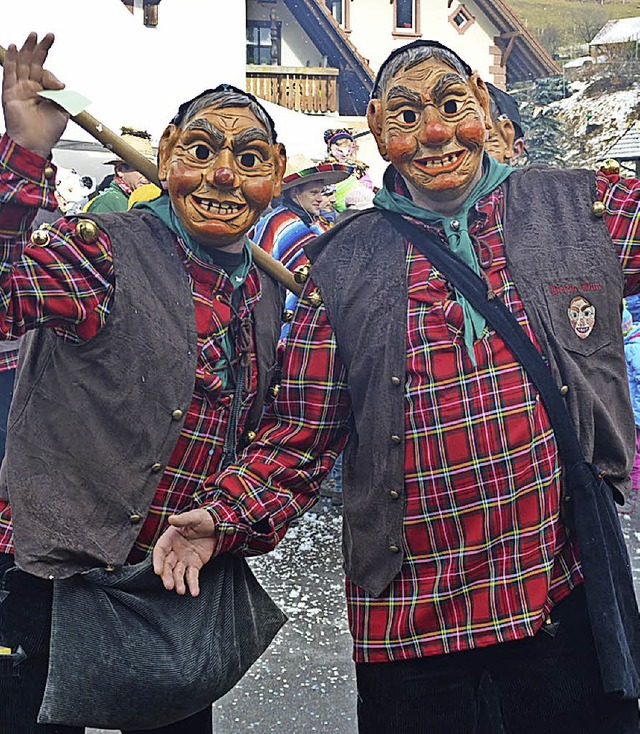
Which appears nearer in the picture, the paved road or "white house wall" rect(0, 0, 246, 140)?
the paved road

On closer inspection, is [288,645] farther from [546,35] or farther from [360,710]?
[546,35]

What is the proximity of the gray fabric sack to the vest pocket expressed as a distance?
0.98 meters

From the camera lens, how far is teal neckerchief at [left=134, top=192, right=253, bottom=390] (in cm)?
231

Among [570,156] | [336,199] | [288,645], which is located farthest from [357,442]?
[570,156]

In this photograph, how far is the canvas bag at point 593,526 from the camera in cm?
201

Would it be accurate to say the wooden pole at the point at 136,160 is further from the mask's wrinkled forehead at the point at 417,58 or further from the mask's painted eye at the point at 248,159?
the mask's wrinkled forehead at the point at 417,58

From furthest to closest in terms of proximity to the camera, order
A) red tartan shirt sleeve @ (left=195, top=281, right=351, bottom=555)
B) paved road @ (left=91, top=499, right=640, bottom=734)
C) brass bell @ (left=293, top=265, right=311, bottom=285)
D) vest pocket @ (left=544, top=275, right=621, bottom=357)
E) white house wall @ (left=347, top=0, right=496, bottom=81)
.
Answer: white house wall @ (left=347, top=0, right=496, bottom=81)
paved road @ (left=91, top=499, right=640, bottom=734)
brass bell @ (left=293, top=265, right=311, bottom=285)
red tartan shirt sleeve @ (left=195, top=281, right=351, bottom=555)
vest pocket @ (left=544, top=275, right=621, bottom=357)

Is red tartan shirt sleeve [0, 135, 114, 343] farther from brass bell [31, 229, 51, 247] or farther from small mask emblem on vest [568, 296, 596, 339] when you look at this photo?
small mask emblem on vest [568, 296, 596, 339]

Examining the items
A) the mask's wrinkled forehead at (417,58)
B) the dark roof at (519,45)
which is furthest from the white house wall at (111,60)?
the dark roof at (519,45)

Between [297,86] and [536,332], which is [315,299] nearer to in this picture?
[536,332]

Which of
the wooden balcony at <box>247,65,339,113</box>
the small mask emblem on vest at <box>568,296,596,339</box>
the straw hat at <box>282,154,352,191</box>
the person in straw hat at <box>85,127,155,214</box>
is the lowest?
the small mask emblem on vest at <box>568,296,596,339</box>

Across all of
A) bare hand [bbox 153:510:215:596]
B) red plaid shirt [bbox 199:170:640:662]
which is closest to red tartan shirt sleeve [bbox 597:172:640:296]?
red plaid shirt [bbox 199:170:640:662]

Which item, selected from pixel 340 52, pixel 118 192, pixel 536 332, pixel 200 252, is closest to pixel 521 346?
pixel 536 332

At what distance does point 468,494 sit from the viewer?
210cm
